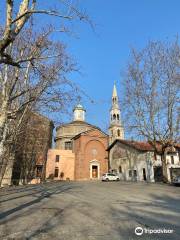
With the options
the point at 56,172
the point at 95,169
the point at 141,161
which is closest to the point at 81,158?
the point at 95,169

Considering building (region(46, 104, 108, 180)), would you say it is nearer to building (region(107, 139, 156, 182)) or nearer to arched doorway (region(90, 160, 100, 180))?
arched doorway (region(90, 160, 100, 180))

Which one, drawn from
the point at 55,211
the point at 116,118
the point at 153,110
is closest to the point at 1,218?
the point at 55,211

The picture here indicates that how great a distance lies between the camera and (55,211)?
9.81m

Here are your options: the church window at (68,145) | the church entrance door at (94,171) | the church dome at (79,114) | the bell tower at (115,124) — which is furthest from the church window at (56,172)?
the bell tower at (115,124)

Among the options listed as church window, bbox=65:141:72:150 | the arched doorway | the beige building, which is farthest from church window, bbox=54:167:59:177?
the beige building

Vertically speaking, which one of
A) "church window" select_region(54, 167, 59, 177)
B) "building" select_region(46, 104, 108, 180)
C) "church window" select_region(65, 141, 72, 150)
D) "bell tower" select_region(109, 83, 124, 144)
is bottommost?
"church window" select_region(54, 167, 59, 177)

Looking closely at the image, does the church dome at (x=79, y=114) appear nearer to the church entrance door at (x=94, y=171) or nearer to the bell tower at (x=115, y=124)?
the bell tower at (x=115, y=124)

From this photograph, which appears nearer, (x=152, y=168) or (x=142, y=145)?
(x=152, y=168)

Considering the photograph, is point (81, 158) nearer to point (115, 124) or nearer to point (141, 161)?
point (141, 161)

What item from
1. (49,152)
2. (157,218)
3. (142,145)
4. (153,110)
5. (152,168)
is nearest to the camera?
(157,218)

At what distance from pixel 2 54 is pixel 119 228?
19.0 feet

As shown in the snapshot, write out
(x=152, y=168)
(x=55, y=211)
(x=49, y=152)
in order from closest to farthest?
(x=55, y=211) < (x=152, y=168) < (x=49, y=152)

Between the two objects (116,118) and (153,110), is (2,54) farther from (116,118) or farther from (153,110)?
(116,118)

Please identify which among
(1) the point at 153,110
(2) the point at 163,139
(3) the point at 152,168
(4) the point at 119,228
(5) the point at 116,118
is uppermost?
(5) the point at 116,118
